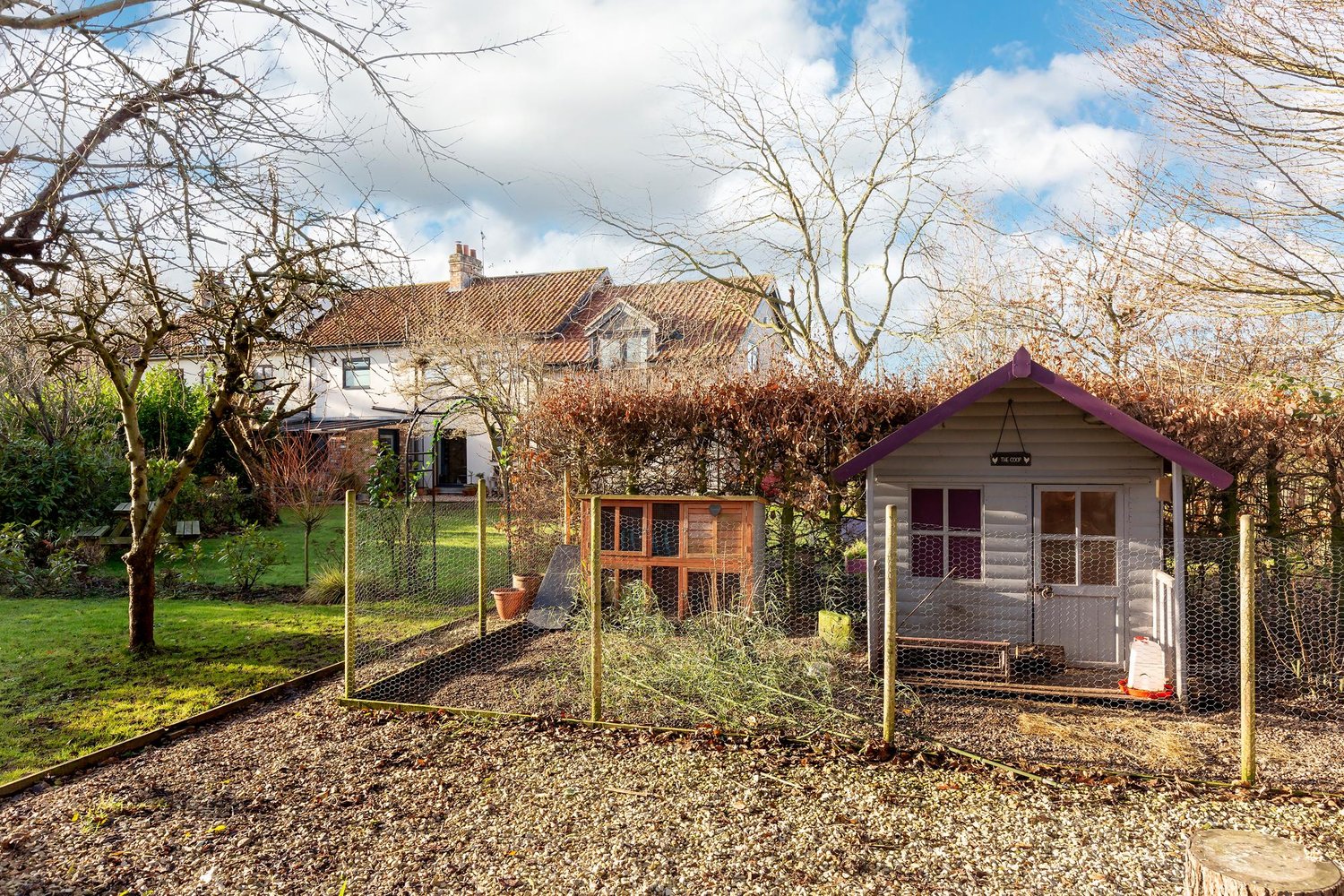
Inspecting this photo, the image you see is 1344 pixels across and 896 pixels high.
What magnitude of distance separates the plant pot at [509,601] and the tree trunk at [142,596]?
11.9 ft

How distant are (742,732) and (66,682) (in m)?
6.33

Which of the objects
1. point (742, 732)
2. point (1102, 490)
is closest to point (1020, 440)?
point (1102, 490)

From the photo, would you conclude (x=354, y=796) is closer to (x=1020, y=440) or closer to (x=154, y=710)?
(x=154, y=710)

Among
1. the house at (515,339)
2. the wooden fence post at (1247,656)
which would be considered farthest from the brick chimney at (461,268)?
the wooden fence post at (1247,656)

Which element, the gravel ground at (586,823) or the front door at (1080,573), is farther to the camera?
the front door at (1080,573)

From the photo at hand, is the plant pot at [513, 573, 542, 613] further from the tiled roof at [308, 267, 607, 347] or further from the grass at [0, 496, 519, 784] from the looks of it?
the tiled roof at [308, 267, 607, 347]

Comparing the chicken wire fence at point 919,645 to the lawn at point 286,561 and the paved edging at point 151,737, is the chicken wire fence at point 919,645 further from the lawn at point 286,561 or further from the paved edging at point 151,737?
the lawn at point 286,561

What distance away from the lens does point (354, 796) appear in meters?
5.06

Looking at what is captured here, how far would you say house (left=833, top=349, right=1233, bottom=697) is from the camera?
287 inches

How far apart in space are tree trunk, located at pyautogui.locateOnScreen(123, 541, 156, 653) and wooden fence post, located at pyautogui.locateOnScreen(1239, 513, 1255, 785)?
940cm

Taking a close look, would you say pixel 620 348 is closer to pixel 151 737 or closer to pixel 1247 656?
pixel 151 737

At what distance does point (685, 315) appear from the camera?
71.4 feet

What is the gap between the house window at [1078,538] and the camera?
7453mm

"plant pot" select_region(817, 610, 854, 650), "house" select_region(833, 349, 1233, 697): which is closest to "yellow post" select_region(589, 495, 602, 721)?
"house" select_region(833, 349, 1233, 697)
